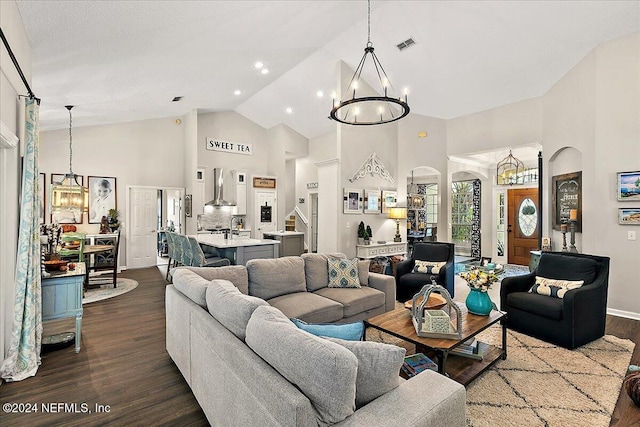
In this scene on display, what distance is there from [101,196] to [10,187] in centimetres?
497

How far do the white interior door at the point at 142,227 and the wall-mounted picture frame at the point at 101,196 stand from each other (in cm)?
34

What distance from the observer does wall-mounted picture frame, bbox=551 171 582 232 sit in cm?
489

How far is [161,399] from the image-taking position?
92.4 inches

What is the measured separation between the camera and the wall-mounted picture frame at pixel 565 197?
16.1 feet

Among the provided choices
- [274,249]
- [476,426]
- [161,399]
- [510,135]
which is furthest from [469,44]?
[161,399]

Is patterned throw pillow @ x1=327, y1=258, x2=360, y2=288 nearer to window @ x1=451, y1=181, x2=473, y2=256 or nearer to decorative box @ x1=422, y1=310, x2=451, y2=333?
decorative box @ x1=422, y1=310, x2=451, y2=333

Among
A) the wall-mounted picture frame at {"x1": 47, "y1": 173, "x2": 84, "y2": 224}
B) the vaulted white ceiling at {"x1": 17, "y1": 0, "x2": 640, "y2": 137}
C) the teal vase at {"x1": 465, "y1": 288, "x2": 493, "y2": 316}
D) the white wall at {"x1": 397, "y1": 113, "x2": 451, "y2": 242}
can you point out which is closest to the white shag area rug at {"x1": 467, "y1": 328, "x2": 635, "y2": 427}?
the teal vase at {"x1": 465, "y1": 288, "x2": 493, "y2": 316}

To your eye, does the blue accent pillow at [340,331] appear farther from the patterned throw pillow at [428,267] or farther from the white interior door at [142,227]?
the white interior door at [142,227]

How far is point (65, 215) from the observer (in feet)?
21.9

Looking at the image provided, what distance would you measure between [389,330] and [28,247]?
10.1 feet

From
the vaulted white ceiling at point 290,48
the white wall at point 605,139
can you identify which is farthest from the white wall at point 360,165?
the white wall at point 605,139

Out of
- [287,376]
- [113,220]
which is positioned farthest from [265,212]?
[287,376]

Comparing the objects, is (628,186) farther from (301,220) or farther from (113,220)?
(113,220)

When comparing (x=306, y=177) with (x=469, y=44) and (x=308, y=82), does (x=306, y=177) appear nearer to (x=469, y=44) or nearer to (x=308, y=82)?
(x=308, y=82)
